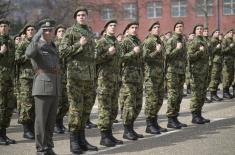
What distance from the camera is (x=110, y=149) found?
840 centimetres

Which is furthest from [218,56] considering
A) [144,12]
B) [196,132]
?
[144,12]

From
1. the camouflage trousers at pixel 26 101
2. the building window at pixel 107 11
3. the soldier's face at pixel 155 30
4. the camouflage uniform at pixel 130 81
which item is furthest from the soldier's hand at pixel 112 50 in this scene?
the building window at pixel 107 11

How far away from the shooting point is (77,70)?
8.03 metres

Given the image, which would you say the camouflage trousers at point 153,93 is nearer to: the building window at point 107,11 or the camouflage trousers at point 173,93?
the camouflage trousers at point 173,93

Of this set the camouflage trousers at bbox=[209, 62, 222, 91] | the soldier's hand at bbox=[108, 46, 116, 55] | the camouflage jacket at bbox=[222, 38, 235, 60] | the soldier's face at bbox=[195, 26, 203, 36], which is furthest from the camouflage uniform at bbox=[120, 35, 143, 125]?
the camouflage jacket at bbox=[222, 38, 235, 60]

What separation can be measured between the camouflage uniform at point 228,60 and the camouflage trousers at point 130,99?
6889 millimetres

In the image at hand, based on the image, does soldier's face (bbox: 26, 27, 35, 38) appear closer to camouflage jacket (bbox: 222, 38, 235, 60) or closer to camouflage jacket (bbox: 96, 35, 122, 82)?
camouflage jacket (bbox: 96, 35, 122, 82)

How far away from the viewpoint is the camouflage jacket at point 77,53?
7.97 m

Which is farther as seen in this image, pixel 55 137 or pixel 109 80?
pixel 55 137

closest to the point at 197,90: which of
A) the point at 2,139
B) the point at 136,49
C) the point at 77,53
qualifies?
the point at 136,49

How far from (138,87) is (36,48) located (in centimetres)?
262

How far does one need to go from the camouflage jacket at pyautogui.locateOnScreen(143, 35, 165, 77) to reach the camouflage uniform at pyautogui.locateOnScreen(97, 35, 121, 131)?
3.80ft

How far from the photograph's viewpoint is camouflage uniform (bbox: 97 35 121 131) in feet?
28.5

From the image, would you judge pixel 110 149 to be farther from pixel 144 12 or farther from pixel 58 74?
pixel 144 12
